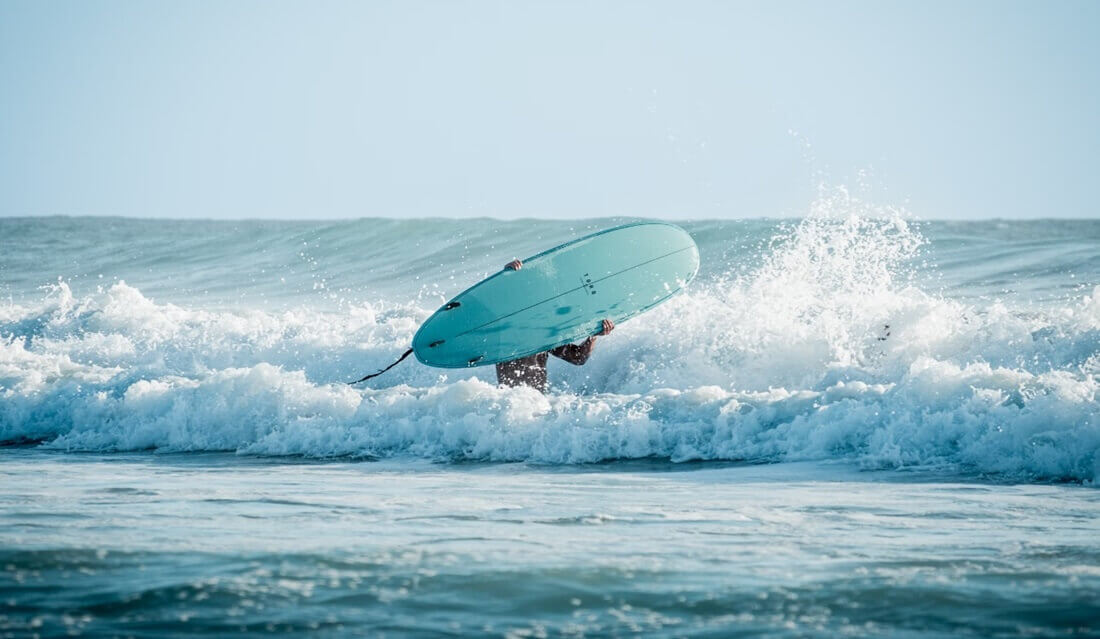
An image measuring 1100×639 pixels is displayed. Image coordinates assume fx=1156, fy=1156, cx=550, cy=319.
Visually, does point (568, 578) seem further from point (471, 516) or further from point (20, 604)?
point (20, 604)

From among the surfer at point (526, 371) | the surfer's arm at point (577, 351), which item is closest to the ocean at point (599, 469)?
the surfer at point (526, 371)

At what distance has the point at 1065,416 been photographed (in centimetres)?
730

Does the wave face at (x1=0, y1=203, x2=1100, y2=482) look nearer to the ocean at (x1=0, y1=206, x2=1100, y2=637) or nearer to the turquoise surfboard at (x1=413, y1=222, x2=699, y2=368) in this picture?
the ocean at (x1=0, y1=206, x2=1100, y2=637)

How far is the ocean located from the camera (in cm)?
406

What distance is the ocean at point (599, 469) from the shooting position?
4059mm

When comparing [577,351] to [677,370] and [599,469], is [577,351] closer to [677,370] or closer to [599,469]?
[599,469]

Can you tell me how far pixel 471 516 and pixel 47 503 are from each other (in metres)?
2.28

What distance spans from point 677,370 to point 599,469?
4.13 meters

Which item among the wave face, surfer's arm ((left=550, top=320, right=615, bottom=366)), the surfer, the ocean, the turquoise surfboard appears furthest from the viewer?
the surfer

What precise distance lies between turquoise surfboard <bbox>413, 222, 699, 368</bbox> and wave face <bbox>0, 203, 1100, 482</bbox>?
360 millimetres

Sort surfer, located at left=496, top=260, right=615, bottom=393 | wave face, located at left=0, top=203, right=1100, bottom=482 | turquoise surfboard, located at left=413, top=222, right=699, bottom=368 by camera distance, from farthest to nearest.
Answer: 1. surfer, located at left=496, top=260, right=615, bottom=393
2. turquoise surfboard, located at left=413, top=222, right=699, bottom=368
3. wave face, located at left=0, top=203, right=1100, bottom=482

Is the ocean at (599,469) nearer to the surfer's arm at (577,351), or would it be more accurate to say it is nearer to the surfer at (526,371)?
the surfer at (526,371)

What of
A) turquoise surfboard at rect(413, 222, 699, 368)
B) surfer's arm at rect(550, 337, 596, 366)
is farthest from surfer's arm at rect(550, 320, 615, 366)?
turquoise surfboard at rect(413, 222, 699, 368)

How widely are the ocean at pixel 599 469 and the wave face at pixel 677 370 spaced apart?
29 mm
